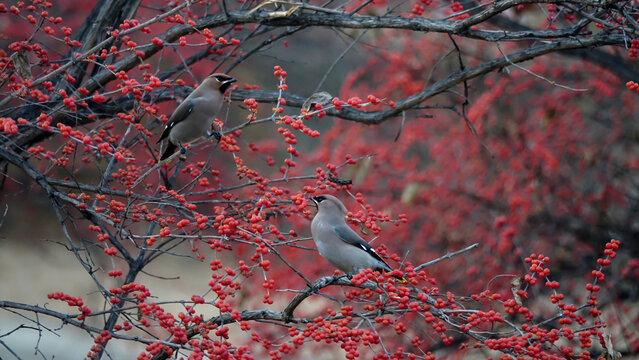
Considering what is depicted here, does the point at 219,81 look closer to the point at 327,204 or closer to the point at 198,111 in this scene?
the point at 198,111

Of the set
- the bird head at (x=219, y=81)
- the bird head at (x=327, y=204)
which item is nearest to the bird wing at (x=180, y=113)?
the bird head at (x=219, y=81)

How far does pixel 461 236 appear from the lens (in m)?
7.08

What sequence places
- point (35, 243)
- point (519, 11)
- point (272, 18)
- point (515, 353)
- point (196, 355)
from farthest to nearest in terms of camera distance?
point (35, 243) < point (519, 11) < point (272, 18) < point (515, 353) < point (196, 355)

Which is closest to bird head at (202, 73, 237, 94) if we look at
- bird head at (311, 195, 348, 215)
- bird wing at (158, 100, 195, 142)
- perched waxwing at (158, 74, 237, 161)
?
perched waxwing at (158, 74, 237, 161)

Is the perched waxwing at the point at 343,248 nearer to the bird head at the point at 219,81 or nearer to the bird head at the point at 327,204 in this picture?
the bird head at the point at 327,204

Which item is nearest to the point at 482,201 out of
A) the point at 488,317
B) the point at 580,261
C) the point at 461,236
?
the point at 461,236

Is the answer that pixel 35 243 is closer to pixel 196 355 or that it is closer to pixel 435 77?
pixel 435 77

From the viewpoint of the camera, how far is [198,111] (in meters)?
4.90

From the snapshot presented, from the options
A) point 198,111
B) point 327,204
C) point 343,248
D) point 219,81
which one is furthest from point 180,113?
point 343,248

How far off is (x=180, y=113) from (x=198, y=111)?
0.12 metres

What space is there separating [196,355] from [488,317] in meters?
1.33

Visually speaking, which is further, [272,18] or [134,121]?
[272,18]

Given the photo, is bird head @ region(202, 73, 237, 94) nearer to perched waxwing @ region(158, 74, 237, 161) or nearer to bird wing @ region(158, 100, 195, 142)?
perched waxwing @ region(158, 74, 237, 161)

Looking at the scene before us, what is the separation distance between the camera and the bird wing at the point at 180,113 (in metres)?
4.87
